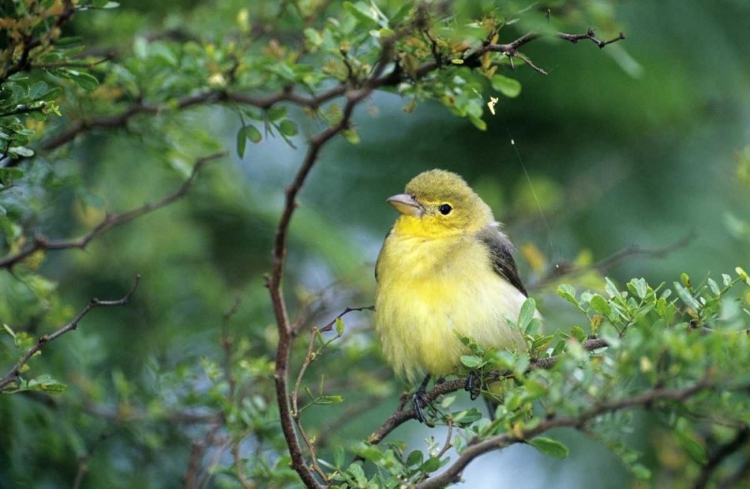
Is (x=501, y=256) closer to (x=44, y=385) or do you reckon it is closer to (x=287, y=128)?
(x=287, y=128)

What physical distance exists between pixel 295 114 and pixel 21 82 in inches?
159

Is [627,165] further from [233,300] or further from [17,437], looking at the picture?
[17,437]

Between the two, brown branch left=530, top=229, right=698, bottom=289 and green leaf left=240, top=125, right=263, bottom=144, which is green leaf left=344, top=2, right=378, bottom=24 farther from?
brown branch left=530, top=229, right=698, bottom=289

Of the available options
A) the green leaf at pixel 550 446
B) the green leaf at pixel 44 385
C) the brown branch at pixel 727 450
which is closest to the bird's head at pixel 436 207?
the brown branch at pixel 727 450

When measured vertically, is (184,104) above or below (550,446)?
below

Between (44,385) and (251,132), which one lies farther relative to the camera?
(251,132)

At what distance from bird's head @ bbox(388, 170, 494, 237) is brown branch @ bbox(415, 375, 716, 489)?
2.46m

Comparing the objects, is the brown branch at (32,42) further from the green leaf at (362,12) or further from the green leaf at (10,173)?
the green leaf at (362,12)

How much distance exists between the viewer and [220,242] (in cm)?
651

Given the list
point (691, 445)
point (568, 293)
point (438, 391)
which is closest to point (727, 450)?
point (691, 445)

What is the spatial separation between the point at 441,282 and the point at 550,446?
2.01 m

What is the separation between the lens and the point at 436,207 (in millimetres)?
4875

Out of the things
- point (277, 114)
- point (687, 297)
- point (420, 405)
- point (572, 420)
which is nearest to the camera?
point (572, 420)

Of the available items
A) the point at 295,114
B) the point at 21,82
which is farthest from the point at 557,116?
the point at 21,82
